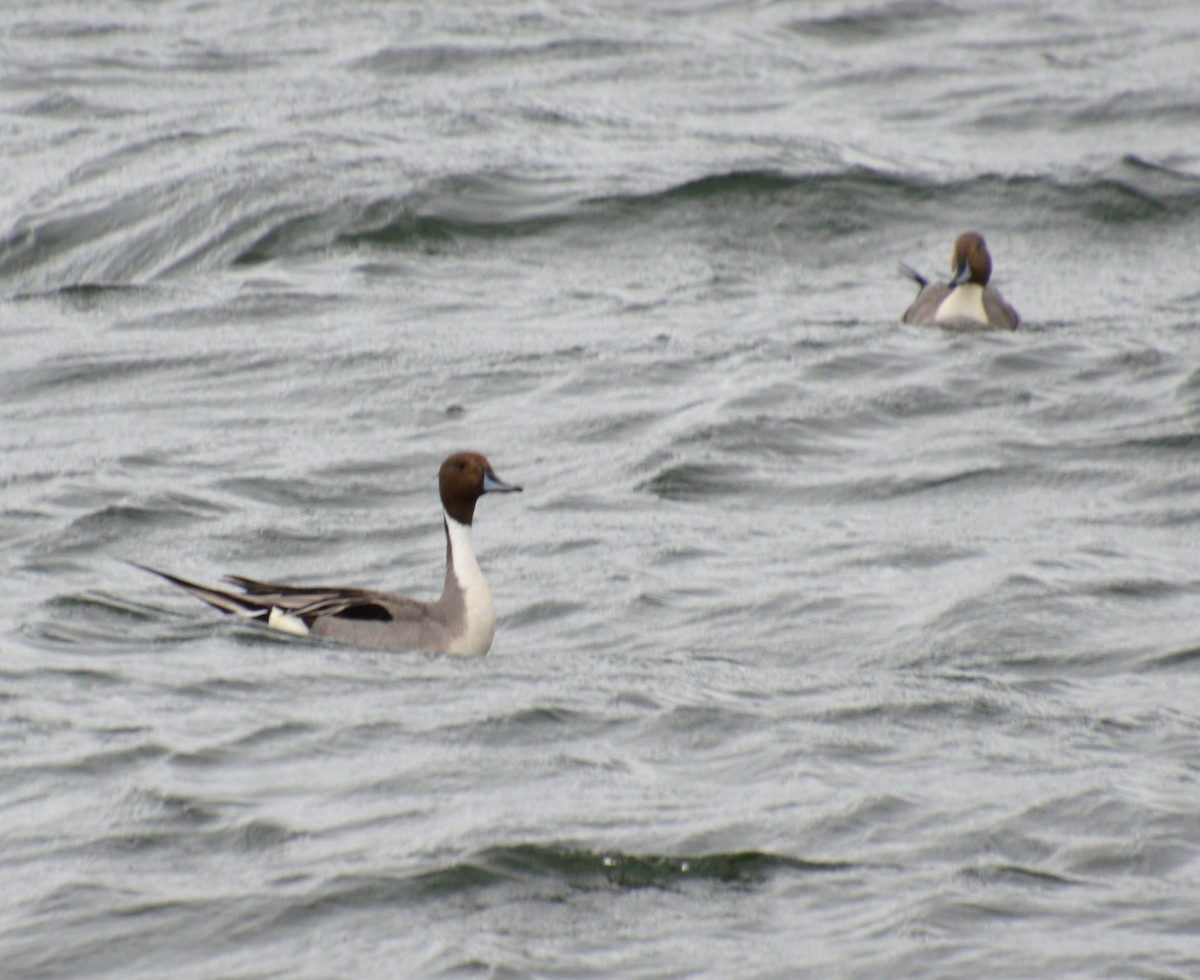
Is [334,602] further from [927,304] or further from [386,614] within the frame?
[927,304]

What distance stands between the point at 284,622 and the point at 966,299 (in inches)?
256

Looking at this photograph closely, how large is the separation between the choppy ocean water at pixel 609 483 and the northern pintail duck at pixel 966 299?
139 mm

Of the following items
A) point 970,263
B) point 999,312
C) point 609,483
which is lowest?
point 609,483

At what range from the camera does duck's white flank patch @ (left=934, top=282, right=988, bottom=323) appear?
14312 mm

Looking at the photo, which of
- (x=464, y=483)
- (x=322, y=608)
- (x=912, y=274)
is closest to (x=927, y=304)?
(x=912, y=274)

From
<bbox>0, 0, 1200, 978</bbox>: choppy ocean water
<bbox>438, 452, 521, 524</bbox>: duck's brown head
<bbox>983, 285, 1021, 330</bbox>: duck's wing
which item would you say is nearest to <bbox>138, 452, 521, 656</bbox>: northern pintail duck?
<bbox>0, 0, 1200, 978</bbox>: choppy ocean water

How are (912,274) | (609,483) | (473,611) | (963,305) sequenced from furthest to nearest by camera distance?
(912,274)
(963,305)
(609,483)
(473,611)

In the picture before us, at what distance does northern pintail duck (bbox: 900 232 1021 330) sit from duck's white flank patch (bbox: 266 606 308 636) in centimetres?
628

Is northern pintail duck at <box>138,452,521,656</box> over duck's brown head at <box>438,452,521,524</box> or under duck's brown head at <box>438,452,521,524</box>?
under

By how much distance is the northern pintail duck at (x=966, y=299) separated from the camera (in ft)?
47.0

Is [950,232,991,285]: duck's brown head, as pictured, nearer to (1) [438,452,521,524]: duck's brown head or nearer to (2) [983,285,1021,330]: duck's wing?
(2) [983,285,1021,330]: duck's wing

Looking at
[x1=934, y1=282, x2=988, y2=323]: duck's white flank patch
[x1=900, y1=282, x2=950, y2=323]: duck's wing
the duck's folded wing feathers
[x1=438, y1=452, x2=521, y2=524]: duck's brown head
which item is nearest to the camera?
the duck's folded wing feathers

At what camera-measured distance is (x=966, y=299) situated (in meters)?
14.4

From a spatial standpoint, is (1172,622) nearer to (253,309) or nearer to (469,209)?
(253,309)
